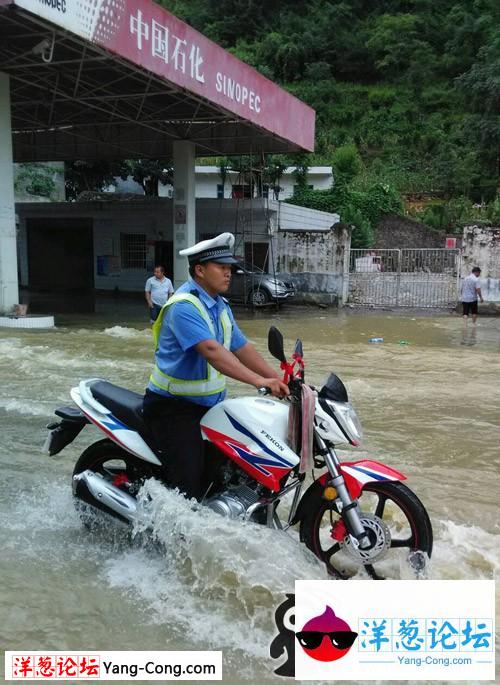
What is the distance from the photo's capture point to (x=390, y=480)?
3.24 meters

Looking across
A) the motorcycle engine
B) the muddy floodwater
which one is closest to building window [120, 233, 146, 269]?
the muddy floodwater

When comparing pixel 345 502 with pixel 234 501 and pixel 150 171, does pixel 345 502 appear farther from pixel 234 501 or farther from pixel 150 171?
pixel 150 171

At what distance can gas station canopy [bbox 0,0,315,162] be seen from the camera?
12.3 m

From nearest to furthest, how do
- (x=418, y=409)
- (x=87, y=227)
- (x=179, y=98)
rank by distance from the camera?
(x=418, y=409), (x=179, y=98), (x=87, y=227)

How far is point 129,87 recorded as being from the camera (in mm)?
16281

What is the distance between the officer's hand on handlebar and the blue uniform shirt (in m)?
0.35

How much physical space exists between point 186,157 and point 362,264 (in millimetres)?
6570

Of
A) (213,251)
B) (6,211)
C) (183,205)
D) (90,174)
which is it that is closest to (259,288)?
(183,205)

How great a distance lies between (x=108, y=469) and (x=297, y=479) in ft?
4.14

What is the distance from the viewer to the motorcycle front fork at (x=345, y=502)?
10.5ft

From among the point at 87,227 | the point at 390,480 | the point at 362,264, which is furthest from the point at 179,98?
the point at 390,480

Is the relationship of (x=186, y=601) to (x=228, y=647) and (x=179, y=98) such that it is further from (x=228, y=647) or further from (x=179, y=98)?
(x=179, y=98)

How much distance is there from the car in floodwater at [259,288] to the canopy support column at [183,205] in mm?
1733

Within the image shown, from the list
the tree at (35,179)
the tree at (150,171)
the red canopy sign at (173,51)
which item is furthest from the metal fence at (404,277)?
the tree at (35,179)
